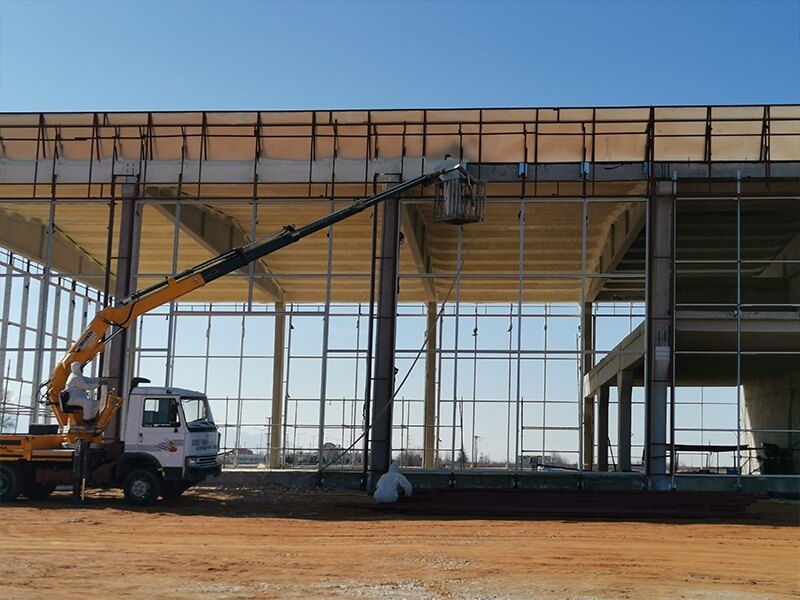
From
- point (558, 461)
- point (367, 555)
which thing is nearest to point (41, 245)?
point (558, 461)

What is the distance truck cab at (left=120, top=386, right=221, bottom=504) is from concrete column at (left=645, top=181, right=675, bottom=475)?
1102cm

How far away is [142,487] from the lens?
21781 mm

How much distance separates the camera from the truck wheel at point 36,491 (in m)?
22.6

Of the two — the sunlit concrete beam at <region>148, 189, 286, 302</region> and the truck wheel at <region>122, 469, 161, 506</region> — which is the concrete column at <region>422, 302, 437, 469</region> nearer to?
the sunlit concrete beam at <region>148, 189, 286, 302</region>

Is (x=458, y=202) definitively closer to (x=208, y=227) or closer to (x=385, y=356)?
(x=385, y=356)

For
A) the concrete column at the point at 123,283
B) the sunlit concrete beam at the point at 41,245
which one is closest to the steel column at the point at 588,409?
the concrete column at the point at 123,283

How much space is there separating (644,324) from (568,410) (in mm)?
9874

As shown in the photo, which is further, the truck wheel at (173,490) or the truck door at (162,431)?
the truck wheel at (173,490)

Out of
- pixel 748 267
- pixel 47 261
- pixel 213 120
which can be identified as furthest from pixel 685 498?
pixel 47 261

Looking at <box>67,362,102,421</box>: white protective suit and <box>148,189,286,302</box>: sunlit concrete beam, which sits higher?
<box>148,189,286,302</box>: sunlit concrete beam

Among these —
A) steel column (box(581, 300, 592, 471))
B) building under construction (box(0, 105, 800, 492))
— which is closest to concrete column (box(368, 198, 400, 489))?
building under construction (box(0, 105, 800, 492))

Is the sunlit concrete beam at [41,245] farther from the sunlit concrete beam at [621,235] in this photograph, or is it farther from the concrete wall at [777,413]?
the concrete wall at [777,413]

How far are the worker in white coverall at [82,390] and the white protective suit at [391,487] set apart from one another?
6.71 m

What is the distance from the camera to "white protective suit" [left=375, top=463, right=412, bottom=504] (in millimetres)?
22000
